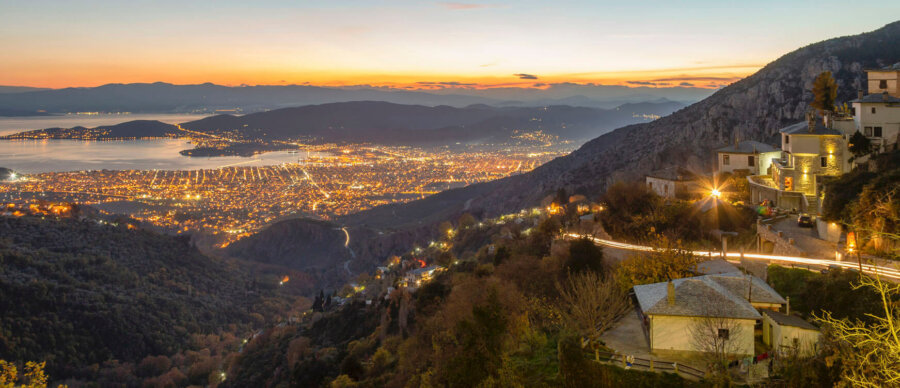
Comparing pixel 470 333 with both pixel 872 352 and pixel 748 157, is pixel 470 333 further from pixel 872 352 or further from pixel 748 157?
pixel 748 157

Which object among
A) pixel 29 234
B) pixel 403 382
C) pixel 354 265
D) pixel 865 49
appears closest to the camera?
pixel 403 382

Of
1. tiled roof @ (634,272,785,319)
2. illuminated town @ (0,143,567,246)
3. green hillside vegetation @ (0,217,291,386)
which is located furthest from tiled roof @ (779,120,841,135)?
illuminated town @ (0,143,567,246)

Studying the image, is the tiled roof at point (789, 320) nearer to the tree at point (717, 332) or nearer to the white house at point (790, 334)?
the white house at point (790, 334)

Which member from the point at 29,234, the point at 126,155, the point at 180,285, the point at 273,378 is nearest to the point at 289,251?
the point at 180,285

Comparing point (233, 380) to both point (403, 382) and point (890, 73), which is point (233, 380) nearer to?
point (403, 382)

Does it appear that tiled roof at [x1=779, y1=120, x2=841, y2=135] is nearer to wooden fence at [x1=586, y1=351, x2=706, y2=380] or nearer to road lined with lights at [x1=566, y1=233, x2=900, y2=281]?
road lined with lights at [x1=566, y1=233, x2=900, y2=281]
